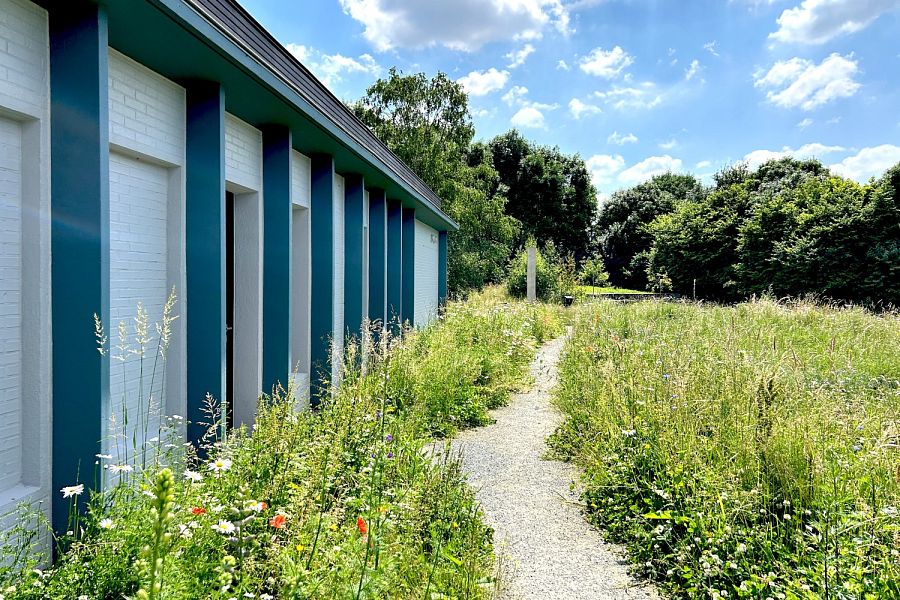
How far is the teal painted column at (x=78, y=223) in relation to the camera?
288 centimetres

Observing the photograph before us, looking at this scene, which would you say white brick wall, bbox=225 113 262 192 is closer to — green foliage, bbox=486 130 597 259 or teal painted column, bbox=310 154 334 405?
teal painted column, bbox=310 154 334 405

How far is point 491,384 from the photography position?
7980 mm

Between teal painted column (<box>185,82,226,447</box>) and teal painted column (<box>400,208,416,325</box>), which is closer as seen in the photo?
teal painted column (<box>185,82,226,447</box>)

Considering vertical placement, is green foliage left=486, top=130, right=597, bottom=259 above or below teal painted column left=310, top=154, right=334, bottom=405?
above

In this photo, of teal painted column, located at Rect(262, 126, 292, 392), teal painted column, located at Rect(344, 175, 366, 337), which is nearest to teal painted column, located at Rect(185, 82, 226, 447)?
teal painted column, located at Rect(262, 126, 292, 392)

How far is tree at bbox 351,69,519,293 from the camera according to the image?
24.3 m

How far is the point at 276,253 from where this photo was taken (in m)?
5.57

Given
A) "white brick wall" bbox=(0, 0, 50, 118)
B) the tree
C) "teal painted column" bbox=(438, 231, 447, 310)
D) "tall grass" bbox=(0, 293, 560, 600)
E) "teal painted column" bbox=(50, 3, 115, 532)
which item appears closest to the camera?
"tall grass" bbox=(0, 293, 560, 600)

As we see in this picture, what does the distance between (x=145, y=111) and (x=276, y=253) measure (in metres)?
2.02

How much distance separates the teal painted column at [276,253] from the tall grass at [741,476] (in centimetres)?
316

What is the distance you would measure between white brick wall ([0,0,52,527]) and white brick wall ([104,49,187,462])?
0.54 meters

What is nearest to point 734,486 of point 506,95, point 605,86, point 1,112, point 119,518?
point 119,518

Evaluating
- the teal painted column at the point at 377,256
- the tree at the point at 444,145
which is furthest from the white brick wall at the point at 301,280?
the tree at the point at 444,145

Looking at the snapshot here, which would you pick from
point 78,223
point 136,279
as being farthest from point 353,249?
point 78,223
